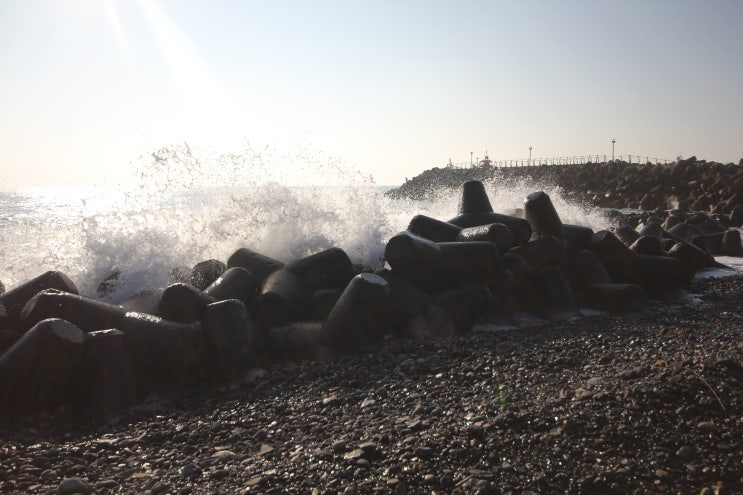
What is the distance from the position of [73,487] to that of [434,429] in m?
1.84

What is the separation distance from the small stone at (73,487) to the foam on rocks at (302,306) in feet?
0.07

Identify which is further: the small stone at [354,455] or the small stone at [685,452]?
the small stone at [354,455]

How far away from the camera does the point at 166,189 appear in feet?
28.8

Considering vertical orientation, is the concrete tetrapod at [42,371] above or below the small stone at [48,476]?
above

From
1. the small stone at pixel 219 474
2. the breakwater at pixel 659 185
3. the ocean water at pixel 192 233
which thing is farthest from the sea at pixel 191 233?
the breakwater at pixel 659 185

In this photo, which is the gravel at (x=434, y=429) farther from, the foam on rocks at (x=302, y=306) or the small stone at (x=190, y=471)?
the foam on rocks at (x=302, y=306)

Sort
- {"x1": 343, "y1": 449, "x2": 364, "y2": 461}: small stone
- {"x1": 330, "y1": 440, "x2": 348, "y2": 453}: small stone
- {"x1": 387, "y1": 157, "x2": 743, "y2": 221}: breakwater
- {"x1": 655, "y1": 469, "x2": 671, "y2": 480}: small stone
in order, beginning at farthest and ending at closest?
{"x1": 387, "y1": 157, "x2": 743, "y2": 221}: breakwater < {"x1": 330, "y1": 440, "x2": 348, "y2": 453}: small stone < {"x1": 343, "y1": 449, "x2": 364, "y2": 461}: small stone < {"x1": 655, "y1": 469, "x2": 671, "y2": 480}: small stone

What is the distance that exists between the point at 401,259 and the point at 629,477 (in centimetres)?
336

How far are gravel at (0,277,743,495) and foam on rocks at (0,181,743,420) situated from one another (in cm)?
24

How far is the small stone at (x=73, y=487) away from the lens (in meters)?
2.75

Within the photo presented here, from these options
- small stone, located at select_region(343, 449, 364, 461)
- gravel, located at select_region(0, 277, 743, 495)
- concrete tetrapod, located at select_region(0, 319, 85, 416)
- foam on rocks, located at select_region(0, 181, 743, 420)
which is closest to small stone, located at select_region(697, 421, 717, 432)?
gravel, located at select_region(0, 277, 743, 495)

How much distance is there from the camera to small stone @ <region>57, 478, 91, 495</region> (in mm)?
2754

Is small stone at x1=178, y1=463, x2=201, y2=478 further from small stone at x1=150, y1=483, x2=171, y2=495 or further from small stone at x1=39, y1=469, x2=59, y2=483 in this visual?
small stone at x1=39, y1=469, x2=59, y2=483

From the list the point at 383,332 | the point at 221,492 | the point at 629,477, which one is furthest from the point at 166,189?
the point at 629,477
